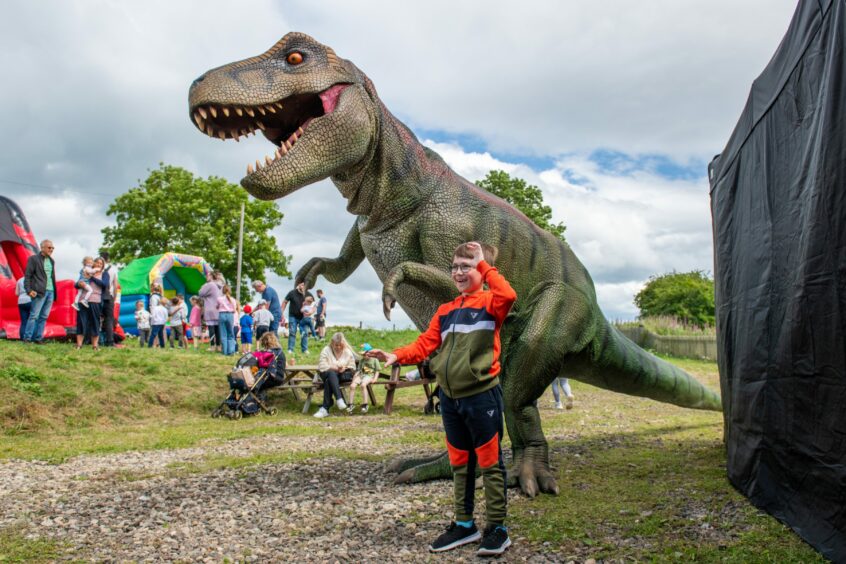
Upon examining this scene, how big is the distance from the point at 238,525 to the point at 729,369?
11.3 ft

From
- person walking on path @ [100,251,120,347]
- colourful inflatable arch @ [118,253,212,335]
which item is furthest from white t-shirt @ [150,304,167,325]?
colourful inflatable arch @ [118,253,212,335]

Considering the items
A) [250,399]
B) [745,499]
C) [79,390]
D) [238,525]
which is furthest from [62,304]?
[745,499]

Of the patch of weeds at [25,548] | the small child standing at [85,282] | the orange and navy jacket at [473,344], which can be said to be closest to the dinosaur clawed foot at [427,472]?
the orange and navy jacket at [473,344]

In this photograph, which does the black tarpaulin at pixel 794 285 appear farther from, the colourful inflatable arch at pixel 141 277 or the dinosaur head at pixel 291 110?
the colourful inflatable arch at pixel 141 277

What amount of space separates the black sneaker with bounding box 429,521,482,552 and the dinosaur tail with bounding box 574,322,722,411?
6.36 feet

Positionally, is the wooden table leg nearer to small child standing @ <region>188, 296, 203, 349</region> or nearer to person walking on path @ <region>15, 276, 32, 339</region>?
person walking on path @ <region>15, 276, 32, 339</region>

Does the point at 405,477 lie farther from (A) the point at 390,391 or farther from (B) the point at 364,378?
(B) the point at 364,378

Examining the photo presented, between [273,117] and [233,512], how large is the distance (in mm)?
2425

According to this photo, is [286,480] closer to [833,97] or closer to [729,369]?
[729,369]

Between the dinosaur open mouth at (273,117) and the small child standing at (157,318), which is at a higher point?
the dinosaur open mouth at (273,117)

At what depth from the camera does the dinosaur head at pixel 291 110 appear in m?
3.57

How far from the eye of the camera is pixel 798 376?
3.19 meters

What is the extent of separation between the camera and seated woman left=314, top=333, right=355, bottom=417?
32.0 ft

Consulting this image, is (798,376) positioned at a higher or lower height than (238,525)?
higher
